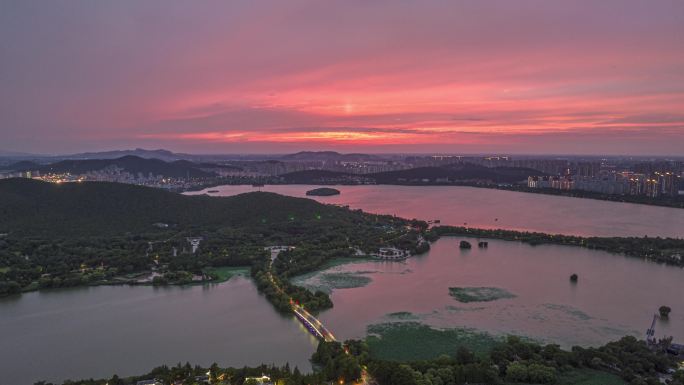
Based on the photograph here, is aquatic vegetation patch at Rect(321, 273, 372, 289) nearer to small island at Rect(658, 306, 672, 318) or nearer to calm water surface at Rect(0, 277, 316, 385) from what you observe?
calm water surface at Rect(0, 277, 316, 385)

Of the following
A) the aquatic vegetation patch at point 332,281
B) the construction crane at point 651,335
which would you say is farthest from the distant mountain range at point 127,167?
the construction crane at point 651,335

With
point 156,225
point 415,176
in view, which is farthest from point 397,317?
point 415,176

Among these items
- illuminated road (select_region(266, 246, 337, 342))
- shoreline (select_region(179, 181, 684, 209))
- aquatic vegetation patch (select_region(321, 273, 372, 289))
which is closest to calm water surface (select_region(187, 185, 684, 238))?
shoreline (select_region(179, 181, 684, 209))

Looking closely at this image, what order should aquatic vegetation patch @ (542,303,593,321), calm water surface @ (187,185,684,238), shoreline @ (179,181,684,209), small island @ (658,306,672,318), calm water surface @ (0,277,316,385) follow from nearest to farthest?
calm water surface @ (0,277,316,385) → aquatic vegetation patch @ (542,303,593,321) → small island @ (658,306,672,318) → calm water surface @ (187,185,684,238) → shoreline @ (179,181,684,209)

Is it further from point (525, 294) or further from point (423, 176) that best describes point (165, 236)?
point (423, 176)

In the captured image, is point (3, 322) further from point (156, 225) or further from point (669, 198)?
point (669, 198)

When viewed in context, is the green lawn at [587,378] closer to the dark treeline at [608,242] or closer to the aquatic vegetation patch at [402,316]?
the aquatic vegetation patch at [402,316]

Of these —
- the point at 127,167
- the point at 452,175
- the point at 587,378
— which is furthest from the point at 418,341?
the point at 127,167
